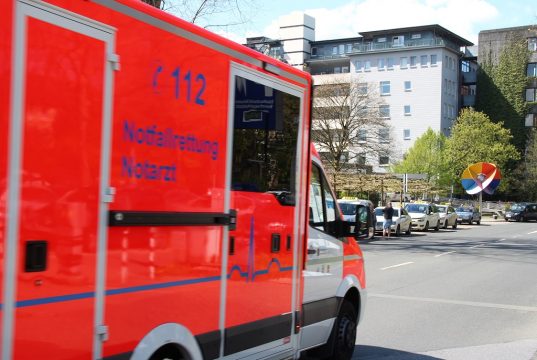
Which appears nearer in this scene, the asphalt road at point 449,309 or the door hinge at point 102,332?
the door hinge at point 102,332

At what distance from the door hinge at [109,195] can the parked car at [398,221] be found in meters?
26.7

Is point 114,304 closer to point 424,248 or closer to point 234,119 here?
point 234,119

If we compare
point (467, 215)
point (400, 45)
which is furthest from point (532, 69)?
point (467, 215)

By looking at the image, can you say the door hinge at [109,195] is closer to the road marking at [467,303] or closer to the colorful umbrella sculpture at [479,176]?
the road marking at [467,303]

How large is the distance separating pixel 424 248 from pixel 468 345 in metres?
15.5

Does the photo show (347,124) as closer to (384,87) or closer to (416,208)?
(416,208)

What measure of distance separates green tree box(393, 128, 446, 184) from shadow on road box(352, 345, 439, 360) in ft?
205

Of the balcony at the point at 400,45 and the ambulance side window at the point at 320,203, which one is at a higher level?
the balcony at the point at 400,45

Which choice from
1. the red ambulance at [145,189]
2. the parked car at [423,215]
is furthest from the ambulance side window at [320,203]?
the parked car at [423,215]

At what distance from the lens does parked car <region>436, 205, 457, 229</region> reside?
127 feet

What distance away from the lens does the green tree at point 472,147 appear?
229 feet

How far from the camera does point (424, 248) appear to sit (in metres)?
22.6

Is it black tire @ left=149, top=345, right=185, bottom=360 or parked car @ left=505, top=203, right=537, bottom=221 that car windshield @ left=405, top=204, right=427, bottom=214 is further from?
black tire @ left=149, top=345, right=185, bottom=360

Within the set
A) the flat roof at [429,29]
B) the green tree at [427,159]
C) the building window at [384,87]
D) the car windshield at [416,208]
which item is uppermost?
the flat roof at [429,29]
